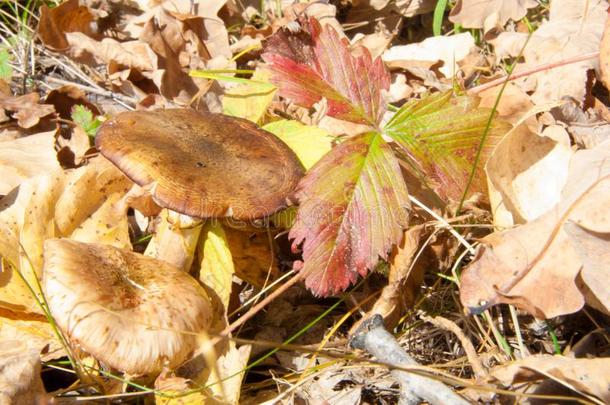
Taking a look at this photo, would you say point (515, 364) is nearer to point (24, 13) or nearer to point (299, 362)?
point (299, 362)

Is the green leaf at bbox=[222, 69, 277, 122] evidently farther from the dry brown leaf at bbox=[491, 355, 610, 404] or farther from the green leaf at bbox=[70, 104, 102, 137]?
the dry brown leaf at bbox=[491, 355, 610, 404]

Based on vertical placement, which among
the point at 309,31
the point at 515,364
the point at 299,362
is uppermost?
the point at 309,31

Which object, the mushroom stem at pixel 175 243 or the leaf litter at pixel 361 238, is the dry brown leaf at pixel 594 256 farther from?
the mushroom stem at pixel 175 243

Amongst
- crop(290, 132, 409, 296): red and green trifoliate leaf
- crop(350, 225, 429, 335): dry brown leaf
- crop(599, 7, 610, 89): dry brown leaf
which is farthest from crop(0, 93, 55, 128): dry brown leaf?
crop(599, 7, 610, 89): dry brown leaf

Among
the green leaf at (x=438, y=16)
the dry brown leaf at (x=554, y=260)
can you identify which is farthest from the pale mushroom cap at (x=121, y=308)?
the green leaf at (x=438, y=16)

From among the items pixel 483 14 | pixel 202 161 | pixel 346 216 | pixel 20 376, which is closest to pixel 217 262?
pixel 202 161

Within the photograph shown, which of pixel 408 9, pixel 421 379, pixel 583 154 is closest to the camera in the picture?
pixel 421 379

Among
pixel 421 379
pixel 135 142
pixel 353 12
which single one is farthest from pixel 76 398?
pixel 353 12

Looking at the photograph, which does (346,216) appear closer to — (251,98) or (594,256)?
(594,256)
